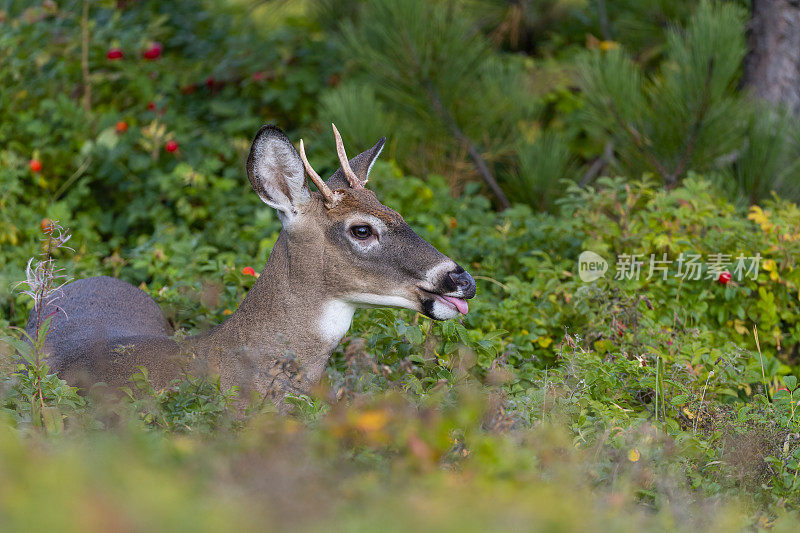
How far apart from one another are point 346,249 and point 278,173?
0.39 m

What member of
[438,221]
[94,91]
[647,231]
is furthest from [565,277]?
[94,91]

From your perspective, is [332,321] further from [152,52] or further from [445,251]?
[152,52]

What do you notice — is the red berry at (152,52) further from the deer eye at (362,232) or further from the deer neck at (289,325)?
the deer eye at (362,232)

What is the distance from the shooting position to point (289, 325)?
3816mm

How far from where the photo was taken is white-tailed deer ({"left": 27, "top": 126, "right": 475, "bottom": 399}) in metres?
3.74

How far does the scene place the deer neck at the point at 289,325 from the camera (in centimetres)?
379

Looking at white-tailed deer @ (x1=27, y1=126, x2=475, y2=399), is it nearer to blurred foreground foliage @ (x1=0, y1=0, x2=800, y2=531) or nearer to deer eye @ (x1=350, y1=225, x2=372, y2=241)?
deer eye @ (x1=350, y1=225, x2=372, y2=241)

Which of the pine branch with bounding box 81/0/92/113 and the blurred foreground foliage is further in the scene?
the pine branch with bounding box 81/0/92/113

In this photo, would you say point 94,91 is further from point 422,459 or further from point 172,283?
point 422,459

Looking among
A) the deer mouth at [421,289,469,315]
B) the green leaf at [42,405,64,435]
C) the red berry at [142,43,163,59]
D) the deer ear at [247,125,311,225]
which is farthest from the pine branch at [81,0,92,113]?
the green leaf at [42,405,64,435]

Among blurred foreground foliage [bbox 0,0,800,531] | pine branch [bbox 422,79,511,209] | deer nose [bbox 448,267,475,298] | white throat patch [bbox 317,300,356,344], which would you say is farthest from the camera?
pine branch [bbox 422,79,511,209]

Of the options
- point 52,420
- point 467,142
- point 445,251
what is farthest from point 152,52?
point 52,420

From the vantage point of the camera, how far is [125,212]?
23.2 ft

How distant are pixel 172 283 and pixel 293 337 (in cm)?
180
